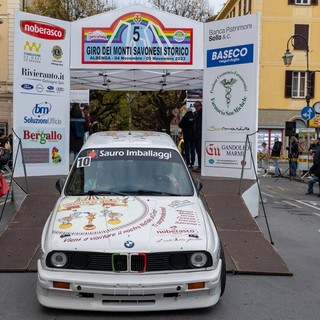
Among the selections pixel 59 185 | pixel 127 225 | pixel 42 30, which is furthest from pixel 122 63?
pixel 127 225

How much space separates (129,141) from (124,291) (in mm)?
2873

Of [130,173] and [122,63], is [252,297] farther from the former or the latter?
[122,63]

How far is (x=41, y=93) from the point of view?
38.7 feet

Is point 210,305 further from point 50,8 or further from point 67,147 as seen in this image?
point 50,8

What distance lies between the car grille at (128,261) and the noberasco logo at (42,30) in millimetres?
7650

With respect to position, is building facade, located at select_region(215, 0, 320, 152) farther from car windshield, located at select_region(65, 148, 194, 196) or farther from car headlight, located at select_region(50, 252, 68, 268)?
car headlight, located at select_region(50, 252, 68, 268)

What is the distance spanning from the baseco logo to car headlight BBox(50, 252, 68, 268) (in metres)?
7.53

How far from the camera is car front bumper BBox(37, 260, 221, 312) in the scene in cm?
487

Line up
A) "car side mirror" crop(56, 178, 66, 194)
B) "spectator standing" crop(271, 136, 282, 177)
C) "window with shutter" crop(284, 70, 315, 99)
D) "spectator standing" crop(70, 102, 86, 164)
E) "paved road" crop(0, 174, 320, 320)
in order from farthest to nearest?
1. "window with shutter" crop(284, 70, 315, 99)
2. "spectator standing" crop(271, 136, 282, 177)
3. "spectator standing" crop(70, 102, 86, 164)
4. "car side mirror" crop(56, 178, 66, 194)
5. "paved road" crop(0, 174, 320, 320)

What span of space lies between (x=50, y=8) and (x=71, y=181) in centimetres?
3205

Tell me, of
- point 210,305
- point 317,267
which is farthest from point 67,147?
point 210,305

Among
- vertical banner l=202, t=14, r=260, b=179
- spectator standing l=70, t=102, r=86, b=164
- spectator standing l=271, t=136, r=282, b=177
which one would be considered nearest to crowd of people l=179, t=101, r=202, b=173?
vertical banner l=202, t=14, r=260, b=179

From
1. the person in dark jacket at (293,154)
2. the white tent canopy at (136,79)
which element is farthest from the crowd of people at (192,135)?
the person in dark jacket at (293,154)

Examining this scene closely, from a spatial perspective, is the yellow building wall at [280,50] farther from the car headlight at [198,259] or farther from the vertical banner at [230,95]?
the car headlight at [198,259]
